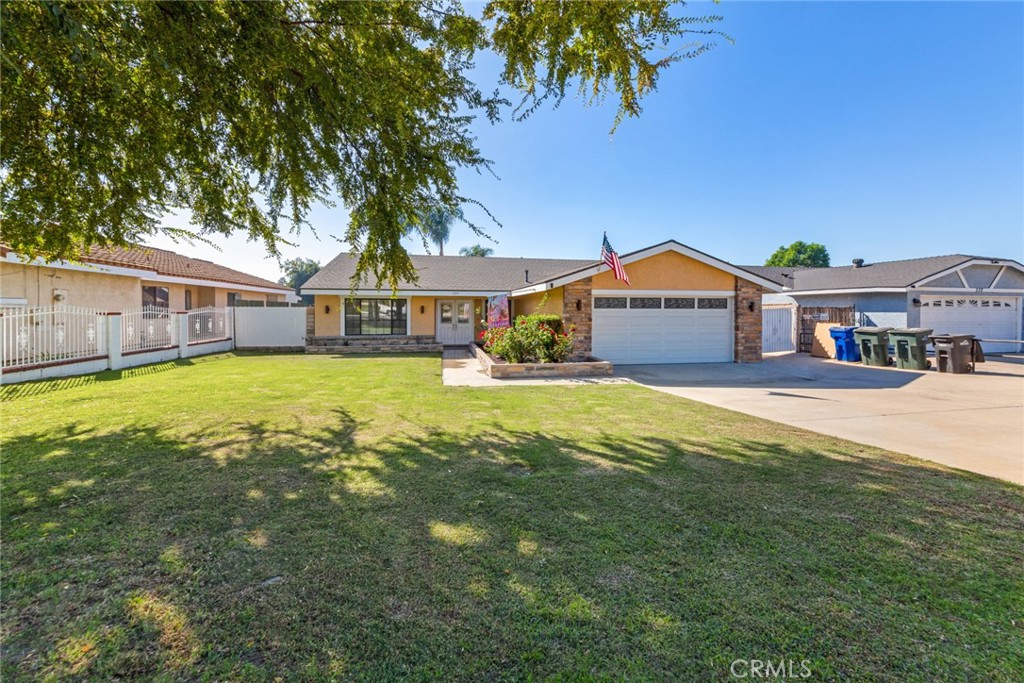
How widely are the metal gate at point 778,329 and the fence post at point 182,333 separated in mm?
22151

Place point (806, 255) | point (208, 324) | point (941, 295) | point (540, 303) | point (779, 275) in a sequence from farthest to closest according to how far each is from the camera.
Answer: point (806, 255)
point (779, 275)
point (208, 324)
point (941, 295)
point (540, 303)

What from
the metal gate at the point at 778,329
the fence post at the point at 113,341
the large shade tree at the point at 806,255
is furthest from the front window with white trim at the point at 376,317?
the large shade tree at the point at 806,255

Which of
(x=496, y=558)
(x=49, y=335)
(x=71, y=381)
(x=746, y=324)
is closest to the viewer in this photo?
(x=496, y=558)

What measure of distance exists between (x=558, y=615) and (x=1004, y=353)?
24984 millimetres

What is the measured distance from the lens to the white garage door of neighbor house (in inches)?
669

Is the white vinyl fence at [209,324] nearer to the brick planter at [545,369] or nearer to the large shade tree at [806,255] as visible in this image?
the brick planter at [545,369]

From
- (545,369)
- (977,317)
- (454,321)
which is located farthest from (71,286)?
(977,317)

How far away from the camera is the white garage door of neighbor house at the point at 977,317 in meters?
17.0

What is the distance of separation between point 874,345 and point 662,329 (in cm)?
670

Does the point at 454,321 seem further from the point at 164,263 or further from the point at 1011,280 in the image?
the point at 1011,280

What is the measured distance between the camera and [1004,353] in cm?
1781

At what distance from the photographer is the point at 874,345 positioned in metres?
14.1

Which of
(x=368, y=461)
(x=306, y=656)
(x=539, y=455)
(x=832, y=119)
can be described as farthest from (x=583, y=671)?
(x=832, y=119)

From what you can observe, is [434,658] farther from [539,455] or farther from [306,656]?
[539,455]
